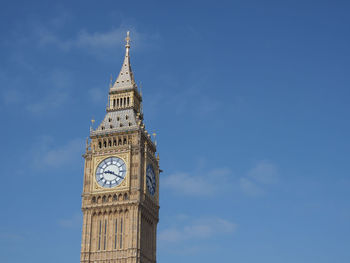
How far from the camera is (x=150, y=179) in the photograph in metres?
98.1

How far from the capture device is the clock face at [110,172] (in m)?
94.2

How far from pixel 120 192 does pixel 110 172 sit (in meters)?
3.88

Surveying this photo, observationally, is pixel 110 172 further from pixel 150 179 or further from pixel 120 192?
pixel 150 179

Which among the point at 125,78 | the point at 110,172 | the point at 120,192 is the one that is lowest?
the point at 120,192

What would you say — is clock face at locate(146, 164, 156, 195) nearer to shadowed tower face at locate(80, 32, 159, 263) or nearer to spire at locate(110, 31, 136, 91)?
shadowed tower face at locate(80, 32, 159, 263)

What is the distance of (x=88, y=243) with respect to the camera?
9119cm

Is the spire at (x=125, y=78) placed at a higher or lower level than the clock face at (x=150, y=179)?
higher

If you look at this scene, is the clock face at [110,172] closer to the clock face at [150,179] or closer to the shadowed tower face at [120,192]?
the shadowed tower face at [120,192]

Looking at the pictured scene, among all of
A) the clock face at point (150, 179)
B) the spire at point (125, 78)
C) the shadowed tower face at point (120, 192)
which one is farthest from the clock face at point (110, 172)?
the spire at point (125, 78)

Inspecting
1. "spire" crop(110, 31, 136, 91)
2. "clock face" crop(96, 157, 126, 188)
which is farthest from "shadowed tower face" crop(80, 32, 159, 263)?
"spire" crop(110, 31, 136, 91)

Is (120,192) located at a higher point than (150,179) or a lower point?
lower

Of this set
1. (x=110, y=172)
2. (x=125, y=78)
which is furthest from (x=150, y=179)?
(x=125, y=78)

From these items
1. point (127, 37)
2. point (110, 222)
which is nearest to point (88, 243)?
point (110, 222)

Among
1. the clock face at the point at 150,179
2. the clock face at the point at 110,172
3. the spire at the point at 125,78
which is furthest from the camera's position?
the spire at the point at 125,78
